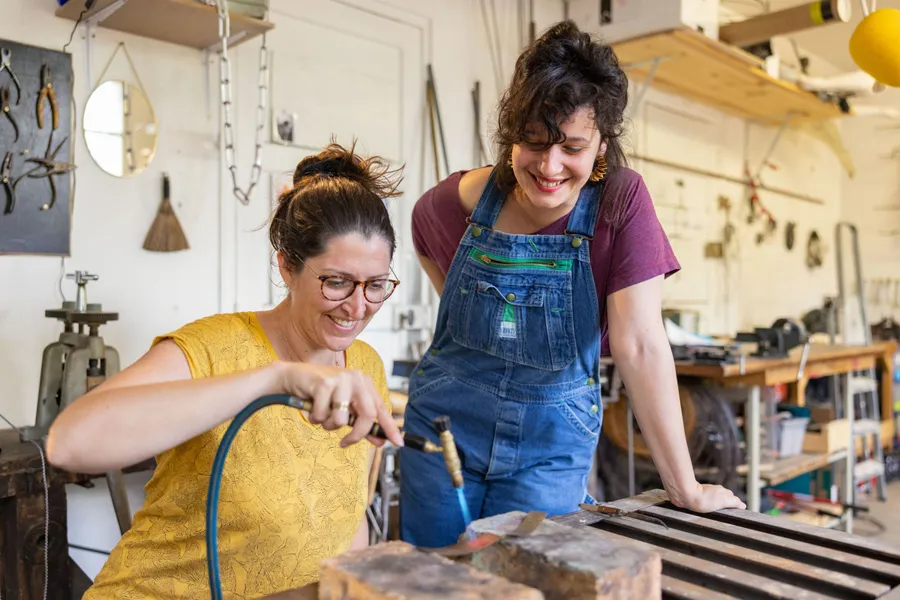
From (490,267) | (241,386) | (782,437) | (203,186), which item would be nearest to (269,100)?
(203,186)

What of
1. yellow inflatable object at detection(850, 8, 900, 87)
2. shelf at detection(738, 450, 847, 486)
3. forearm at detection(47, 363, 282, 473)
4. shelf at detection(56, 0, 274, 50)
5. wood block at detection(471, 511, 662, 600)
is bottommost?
shelf at detection(738, 450, 847, 486)

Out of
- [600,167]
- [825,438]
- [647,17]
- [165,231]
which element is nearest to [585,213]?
[600,167]

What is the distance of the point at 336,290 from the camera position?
1269mm

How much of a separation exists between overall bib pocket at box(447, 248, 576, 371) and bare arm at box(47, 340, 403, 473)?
0.61 metres

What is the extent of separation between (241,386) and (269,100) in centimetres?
217

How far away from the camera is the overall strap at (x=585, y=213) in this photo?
1470mm

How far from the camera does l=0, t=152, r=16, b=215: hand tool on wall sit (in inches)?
86.7

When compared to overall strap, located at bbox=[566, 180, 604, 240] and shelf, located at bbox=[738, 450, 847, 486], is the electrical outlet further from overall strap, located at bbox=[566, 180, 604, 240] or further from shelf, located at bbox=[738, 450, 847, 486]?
overall strap, located at bbox=[566, 180, 604, 240]

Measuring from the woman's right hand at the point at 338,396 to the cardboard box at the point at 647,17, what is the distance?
287 cm

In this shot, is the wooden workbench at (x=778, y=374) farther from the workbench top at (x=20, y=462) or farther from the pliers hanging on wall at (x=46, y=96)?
the pliers hanging on wall at (x=46, y=96)

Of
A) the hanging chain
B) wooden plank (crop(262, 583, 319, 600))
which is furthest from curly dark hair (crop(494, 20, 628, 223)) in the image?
the hanging chain

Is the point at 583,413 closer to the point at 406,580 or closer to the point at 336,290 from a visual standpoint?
the point at 336,290

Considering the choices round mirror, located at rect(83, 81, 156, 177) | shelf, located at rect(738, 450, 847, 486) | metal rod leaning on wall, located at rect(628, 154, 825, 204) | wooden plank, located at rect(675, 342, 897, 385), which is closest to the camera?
round mirror, located at rect(83, 81, 156, 177)

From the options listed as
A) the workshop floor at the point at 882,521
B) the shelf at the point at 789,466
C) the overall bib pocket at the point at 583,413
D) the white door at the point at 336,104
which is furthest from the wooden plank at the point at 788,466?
the overall bib pocket at the point at 583,413
